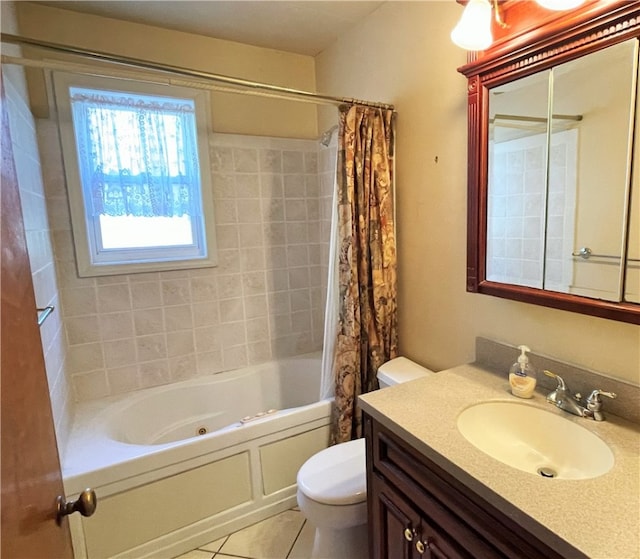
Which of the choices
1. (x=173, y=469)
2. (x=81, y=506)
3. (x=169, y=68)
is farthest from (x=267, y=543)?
(x=169, y=68)

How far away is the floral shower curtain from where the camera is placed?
1862mm

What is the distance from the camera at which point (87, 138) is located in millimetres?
2088

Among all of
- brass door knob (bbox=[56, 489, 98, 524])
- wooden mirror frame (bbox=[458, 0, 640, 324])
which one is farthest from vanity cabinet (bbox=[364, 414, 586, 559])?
brass door knob (bbox=[56, 489, 98, 524])

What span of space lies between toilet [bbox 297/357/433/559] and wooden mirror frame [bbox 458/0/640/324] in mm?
882

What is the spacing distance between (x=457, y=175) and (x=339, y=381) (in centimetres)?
114

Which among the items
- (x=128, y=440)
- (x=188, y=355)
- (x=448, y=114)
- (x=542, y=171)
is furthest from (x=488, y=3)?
(x=128, y=440)

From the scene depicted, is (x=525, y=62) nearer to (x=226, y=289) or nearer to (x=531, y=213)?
(x=531, y=213)

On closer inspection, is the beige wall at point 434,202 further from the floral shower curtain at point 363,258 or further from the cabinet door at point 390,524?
the cabinet door at point 390,524

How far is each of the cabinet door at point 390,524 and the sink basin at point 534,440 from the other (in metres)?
0.29

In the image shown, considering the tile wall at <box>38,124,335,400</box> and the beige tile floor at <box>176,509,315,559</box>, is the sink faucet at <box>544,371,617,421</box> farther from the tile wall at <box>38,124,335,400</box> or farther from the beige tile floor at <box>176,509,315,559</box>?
the tile wall at <box>38,124,335,400</box>

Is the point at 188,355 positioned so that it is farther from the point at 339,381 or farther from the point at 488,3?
the point at 488,3

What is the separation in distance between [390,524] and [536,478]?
0.53 m

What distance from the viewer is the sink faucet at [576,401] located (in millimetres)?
1115

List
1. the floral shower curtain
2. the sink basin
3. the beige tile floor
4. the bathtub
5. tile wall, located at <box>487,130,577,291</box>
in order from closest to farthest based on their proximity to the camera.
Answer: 1. the sink basin
2. tile wall, located at <box>487,130,577,291</box>
3. the bathtub
4. the beige tile floor
5. the floral shower curtain
